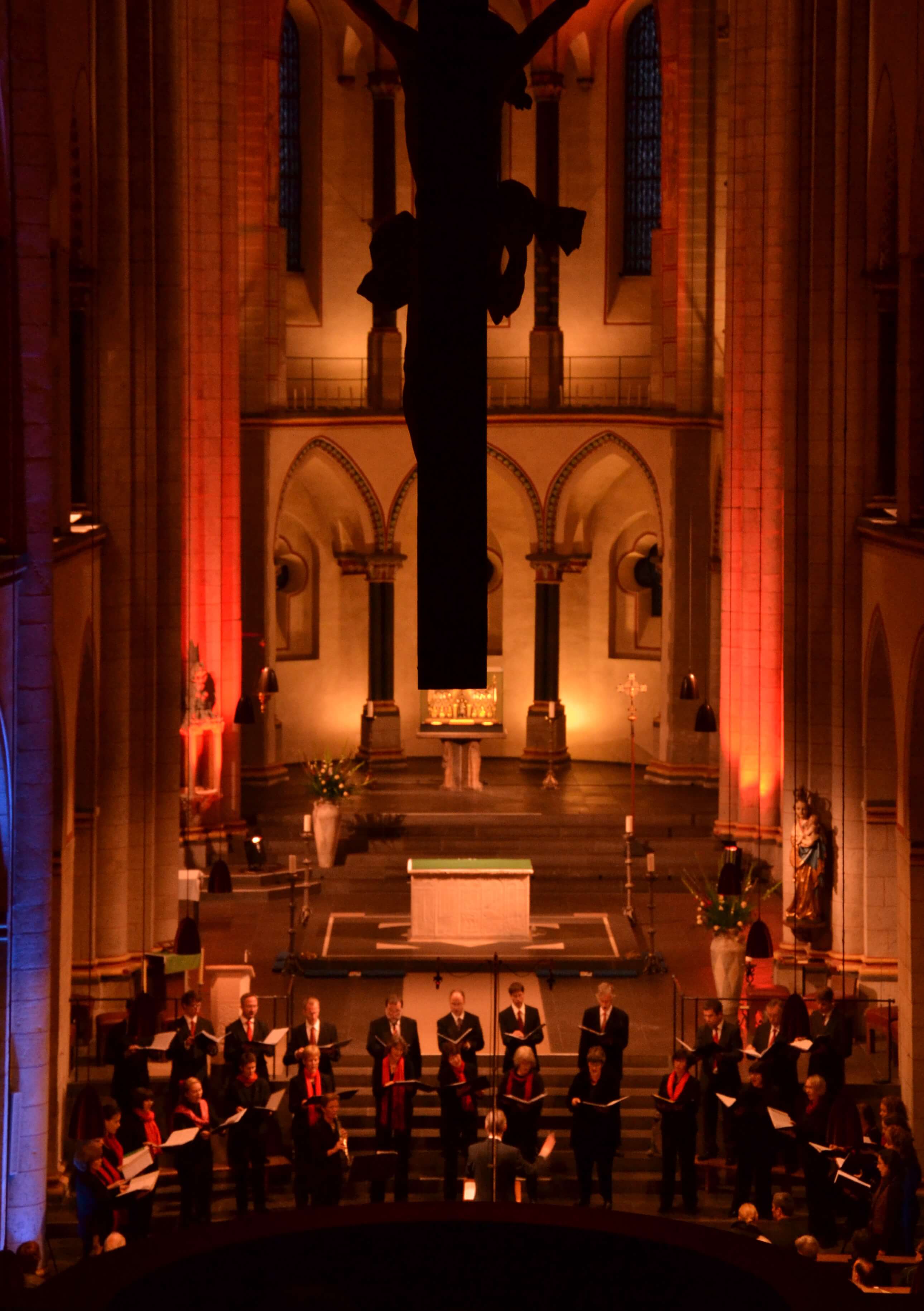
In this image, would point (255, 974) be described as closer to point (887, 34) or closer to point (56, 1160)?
point (56, 1160)

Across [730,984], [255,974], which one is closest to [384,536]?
[255,974]

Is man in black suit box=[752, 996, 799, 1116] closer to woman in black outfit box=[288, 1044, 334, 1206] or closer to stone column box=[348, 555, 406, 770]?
woman in black outfit box=[288, 1044, 334, 1206]

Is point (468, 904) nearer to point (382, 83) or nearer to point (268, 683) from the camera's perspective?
point (268, 683)

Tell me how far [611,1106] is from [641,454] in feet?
57.7

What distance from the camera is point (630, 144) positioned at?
35.6 m

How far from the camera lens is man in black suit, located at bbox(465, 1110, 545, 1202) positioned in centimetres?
1576

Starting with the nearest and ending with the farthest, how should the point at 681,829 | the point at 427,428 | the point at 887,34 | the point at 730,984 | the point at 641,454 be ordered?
the point at 427,428 < the point at 887,34 < the point at 730,984 < the point at 681,829 < the point at 641,454

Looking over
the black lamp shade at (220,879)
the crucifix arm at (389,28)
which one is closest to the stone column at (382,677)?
the black lamp shade at (220,879)

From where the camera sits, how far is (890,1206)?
1562 centimetres

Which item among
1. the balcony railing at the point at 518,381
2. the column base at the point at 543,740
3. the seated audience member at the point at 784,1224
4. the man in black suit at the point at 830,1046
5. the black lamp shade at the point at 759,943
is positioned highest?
the balcony railing at the point at 518,381

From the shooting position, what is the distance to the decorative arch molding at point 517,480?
112 feet

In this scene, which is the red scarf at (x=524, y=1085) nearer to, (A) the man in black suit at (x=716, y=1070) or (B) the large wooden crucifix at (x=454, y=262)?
(A) the man in black suit at (x=716, y=1070)

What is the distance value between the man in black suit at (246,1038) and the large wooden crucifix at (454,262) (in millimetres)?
9125

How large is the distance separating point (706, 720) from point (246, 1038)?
11.8 m
